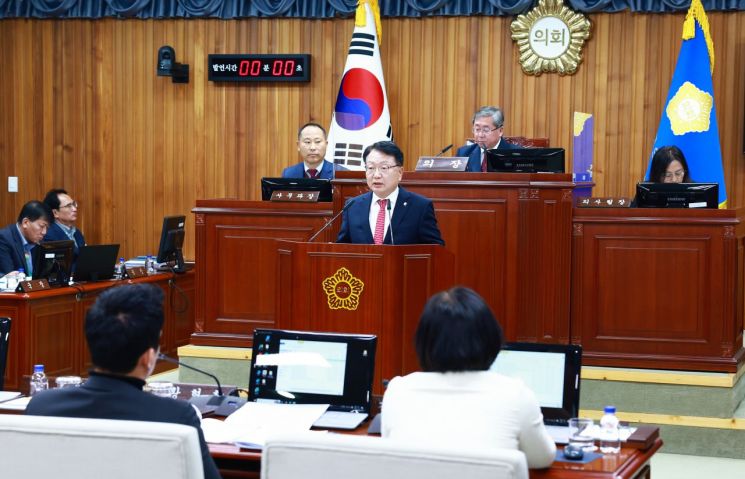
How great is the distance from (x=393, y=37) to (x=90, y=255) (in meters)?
3.26

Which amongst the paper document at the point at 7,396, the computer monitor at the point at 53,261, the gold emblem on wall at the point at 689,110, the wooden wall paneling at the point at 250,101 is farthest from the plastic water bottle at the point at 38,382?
the wooden wall paneling at the point at 250,101

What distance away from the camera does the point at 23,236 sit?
7691 millimetres

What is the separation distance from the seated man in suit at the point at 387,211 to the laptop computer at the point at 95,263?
278 cm

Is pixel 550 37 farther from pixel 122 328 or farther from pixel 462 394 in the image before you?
pixel 122 328

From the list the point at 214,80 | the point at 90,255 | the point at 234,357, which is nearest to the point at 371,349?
the point at 234,357

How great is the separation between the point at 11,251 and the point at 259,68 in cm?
293

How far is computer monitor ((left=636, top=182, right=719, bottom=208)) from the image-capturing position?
20.1 ft

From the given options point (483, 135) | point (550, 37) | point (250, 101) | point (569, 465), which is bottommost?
point (569, 465)

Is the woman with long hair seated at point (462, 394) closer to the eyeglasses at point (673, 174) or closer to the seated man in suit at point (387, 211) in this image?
the seated man in suit at point (387, 211)

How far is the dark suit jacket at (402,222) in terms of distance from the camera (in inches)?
214

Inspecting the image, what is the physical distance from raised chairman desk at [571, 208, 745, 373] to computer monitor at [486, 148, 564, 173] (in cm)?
30

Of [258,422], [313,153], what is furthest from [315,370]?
[313,153]

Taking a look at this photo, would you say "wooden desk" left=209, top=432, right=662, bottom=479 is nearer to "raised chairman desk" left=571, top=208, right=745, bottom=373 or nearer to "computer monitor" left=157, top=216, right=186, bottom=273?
"raised chairman desk" left=571, top=208, right=745, bottom=373

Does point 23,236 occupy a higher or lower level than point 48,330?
higher
